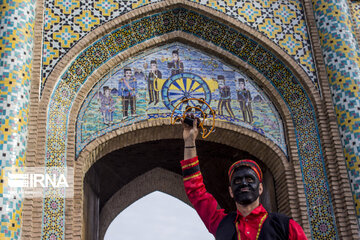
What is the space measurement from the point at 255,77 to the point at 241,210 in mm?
4816

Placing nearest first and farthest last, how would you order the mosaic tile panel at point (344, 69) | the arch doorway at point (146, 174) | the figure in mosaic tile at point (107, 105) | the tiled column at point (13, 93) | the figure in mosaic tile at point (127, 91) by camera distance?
the tiled column at point (13, 93), the mosaic tile panel at point (344, 69), the figure in mosaic tile at point (107, 105), the figure in mosaic tile at point (127, 91), the arch doorway at point (146, 174)

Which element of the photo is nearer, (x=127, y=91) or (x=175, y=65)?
(x=127, y=91)

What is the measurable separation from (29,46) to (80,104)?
0.96 m

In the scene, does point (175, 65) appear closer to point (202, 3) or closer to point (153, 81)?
point (153, 81)

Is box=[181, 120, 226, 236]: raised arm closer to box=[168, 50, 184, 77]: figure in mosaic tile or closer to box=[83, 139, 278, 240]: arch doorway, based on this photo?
box=[168, 50, 184, 77]: figure in mosaic tile

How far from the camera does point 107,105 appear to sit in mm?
7152

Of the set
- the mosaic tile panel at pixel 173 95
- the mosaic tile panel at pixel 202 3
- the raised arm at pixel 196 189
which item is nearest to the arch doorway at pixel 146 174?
the mosaic tile panel at pixel 173 95

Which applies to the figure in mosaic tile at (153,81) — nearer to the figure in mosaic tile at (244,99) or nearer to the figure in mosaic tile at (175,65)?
the figure in mosaic tile at (175,65)

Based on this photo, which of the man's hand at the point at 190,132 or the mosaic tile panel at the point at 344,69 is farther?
the mosaic tile panel at the point at 344,69

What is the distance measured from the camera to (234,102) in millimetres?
7418

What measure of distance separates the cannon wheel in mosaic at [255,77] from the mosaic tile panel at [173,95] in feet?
0.46

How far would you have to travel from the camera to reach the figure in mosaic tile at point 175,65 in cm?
754

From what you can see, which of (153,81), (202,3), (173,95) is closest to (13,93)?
(153,81)

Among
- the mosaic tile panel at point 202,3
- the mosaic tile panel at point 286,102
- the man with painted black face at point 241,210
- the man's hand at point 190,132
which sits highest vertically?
the mosaic tile panel at point 202,3
